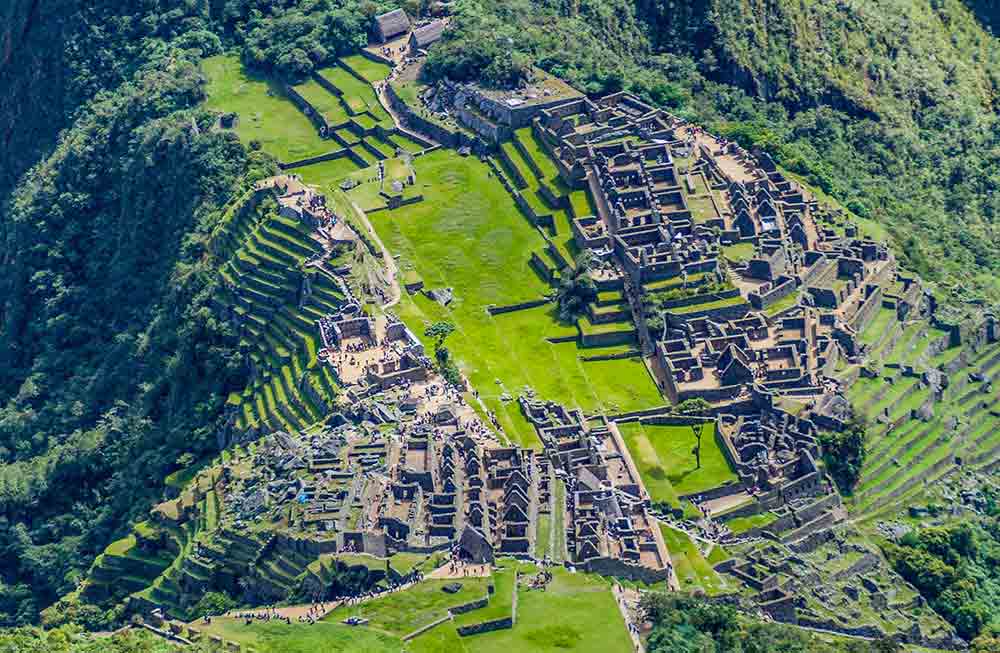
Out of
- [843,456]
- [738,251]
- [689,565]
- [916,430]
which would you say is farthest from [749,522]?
[738,251]

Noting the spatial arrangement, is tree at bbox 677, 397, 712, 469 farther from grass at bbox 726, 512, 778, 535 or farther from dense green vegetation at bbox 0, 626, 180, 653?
dense green vegetation at bbox 0, 626, 180, 653

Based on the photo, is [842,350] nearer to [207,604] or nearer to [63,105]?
[207,604]

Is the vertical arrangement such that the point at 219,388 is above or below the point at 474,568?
below

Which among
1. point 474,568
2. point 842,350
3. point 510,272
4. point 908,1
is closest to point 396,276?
point 510,272

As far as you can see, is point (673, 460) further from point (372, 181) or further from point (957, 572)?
point (372, 181)

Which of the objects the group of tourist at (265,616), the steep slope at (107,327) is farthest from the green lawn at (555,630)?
the steep slope at (107,327)

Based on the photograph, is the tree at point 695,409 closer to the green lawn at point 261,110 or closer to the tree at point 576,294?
the tree at point 576,294
